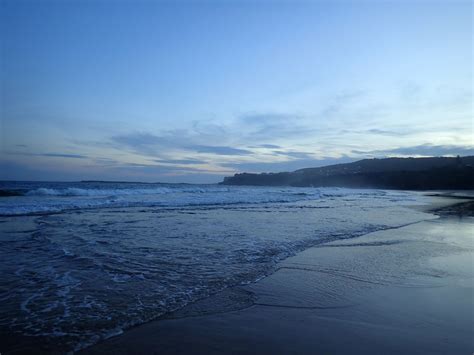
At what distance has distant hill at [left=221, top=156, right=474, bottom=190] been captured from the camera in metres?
82.9

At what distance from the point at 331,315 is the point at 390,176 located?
327 ft

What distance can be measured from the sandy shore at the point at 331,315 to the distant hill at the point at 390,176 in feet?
287

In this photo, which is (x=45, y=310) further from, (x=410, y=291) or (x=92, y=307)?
(x=410, y=291)

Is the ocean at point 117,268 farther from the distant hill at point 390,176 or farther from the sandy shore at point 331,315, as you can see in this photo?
the distant hill at point 390,176

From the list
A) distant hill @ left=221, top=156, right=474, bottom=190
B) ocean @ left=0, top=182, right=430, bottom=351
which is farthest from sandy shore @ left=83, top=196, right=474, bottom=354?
distant hill @ left=221, top=156, right=474, bottom=190

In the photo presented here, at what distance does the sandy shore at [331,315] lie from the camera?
133 inches

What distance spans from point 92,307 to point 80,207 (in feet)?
57.5

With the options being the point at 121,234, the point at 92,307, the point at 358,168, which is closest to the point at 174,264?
the point at 92,307

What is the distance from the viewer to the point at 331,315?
4.25 metres

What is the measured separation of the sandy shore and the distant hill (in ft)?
287

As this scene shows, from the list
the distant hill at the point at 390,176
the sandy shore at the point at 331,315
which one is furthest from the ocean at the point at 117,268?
the distant hill at the point at 390,176

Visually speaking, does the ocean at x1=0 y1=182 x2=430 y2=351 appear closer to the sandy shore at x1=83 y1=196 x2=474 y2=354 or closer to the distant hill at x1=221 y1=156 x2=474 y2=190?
the sandy shore at x1=83 y1=196 x2=474 y2=354

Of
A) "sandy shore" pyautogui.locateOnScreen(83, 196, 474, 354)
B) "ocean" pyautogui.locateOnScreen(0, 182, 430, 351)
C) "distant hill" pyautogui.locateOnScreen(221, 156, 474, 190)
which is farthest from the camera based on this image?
"distant hill" pyautogui.locateOnScreen(221, 156, 474, 190)

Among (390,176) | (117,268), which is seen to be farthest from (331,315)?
(390,176)
